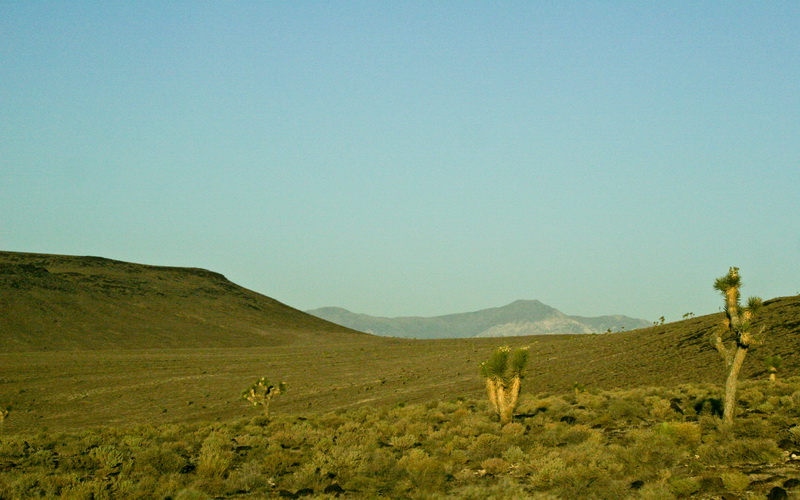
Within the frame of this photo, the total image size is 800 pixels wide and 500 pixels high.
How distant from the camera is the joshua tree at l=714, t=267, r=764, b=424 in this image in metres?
18.2

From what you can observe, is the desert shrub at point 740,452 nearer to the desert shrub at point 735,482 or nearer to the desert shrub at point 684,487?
the desert shrub at point 735,482

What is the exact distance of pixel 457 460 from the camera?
55.6 feet

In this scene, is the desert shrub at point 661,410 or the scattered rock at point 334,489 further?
the desert shrub at point 661,410

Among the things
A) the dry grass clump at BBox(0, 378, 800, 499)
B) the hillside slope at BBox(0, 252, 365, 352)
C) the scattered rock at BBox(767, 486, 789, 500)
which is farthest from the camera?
the hillside slope at BBox(0, 252, 365, 352)

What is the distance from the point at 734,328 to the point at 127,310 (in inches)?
4547

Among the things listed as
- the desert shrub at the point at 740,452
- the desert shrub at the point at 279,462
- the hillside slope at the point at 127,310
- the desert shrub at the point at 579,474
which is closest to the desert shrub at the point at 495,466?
the desert shrub at the point at 579,474

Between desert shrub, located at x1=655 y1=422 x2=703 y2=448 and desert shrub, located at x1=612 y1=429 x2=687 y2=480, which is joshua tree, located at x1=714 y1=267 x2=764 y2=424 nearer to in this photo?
desert shrub, located at x1=655 y1=422 x2=703 y2=448

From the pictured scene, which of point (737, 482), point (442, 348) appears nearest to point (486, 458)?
point (737, 482)

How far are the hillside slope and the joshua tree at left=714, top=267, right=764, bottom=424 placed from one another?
91.0 m

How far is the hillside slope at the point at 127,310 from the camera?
96.3 metres

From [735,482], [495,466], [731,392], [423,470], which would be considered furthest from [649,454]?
[423,470]

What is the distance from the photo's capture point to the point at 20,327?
92.8 metres

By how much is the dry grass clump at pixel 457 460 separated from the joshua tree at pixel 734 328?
33.0 inches

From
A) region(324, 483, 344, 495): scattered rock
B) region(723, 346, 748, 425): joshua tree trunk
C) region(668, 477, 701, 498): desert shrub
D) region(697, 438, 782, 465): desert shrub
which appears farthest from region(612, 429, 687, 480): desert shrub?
region(324, 483, 344, 495): scattered rock
